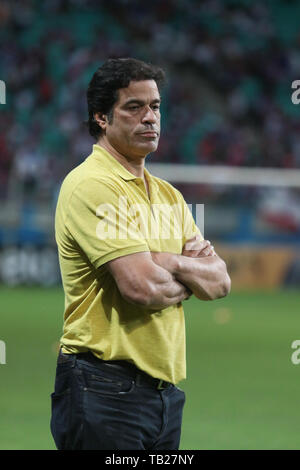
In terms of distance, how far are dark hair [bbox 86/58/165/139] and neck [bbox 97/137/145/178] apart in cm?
8

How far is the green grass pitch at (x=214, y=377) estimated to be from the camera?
6.02 metres

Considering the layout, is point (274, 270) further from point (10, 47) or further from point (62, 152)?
point (10, 47)

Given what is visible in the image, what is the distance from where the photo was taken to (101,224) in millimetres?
3154

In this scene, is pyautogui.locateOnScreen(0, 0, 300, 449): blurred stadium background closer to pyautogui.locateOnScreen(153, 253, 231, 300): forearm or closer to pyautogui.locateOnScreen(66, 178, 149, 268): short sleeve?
pyautogui.locateOnScreen(153, 253, 231, 300): forearm

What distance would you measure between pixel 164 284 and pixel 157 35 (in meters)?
21.7

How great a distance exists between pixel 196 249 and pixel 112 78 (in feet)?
2.59

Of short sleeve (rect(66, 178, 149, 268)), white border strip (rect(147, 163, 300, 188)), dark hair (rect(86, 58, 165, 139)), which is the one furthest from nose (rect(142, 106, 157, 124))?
white border strip (rect(147, 163, 300, 188))

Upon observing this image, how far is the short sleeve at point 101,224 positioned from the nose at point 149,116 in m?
0.34

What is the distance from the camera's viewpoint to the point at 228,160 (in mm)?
21547

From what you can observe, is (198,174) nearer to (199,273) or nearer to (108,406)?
(199,273)

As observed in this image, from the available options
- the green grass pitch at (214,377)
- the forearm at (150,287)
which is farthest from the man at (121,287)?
the green grass pitch at (214,377)

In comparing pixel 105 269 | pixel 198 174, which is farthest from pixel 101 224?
pixel 198 174

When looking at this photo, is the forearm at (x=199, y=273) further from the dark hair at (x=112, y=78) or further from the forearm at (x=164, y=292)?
the dark hair at (x=112, y=78)
